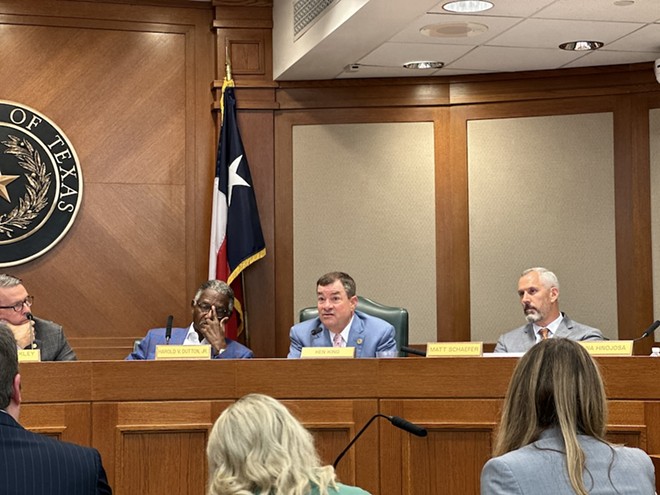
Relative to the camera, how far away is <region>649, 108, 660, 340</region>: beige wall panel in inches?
267

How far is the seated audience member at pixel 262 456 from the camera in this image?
2.24 meters

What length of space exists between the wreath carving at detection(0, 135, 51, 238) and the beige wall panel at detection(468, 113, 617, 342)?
8.45 feet

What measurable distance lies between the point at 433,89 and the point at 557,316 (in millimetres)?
1847

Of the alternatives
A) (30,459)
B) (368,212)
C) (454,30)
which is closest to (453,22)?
(454,30)

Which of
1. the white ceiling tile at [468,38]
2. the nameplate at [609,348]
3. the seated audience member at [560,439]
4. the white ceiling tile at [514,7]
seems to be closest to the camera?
Answer: the seated audience member at [560,439]

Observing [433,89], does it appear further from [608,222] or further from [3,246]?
[3,246]

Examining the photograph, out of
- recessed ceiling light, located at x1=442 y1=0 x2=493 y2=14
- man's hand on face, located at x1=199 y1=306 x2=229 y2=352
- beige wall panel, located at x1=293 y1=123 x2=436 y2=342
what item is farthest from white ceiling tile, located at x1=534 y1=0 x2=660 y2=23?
man's hand on face, located at x1=199 y1=306 x2=229 y2=352

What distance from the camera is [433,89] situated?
7.18m

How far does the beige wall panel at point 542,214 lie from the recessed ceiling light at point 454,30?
1114 mm

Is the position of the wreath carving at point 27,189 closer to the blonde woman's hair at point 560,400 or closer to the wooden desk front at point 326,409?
the wooden desk front at point 326,409

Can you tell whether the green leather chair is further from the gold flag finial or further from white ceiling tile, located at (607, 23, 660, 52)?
white ceiling tile, located at (607, 23, 660, 52)

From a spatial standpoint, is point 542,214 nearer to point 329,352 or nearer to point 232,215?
point 232,215

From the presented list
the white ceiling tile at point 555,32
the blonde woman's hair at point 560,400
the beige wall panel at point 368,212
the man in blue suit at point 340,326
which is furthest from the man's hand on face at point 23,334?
the blonde woman's hair at point 560,400

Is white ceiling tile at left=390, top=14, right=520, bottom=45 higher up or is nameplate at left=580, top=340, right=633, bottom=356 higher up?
white ceiling tile at left=390, top=14, right=520, bottom=45
